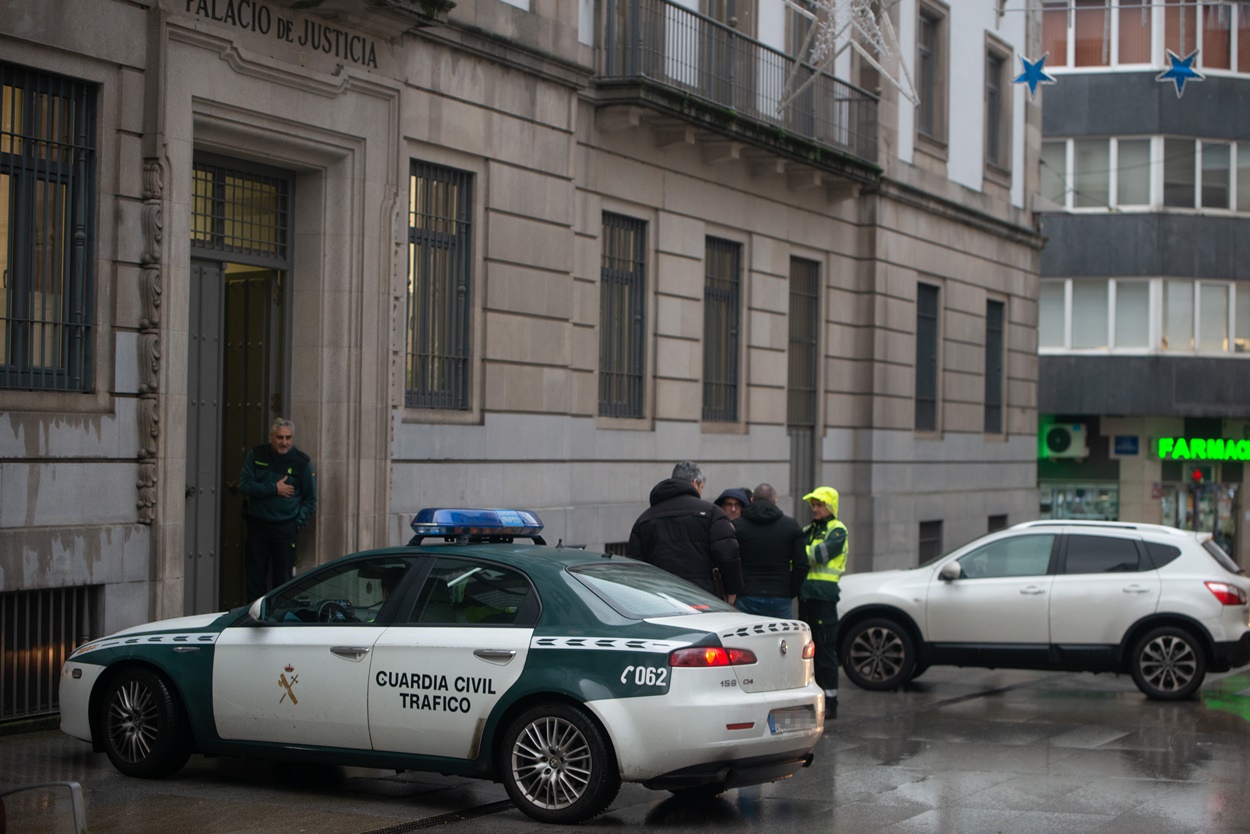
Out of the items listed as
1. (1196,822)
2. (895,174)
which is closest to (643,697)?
(1196,822)

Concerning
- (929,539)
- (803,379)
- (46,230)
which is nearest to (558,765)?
(46,230)

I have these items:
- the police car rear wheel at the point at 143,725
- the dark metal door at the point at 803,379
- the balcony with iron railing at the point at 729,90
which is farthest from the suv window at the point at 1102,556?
the police car rear wheel at the point at 143,725

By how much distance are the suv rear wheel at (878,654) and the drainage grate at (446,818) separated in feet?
22.2

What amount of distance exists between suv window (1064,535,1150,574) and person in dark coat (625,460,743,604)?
4282 mm

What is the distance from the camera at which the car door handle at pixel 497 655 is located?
8.60 m

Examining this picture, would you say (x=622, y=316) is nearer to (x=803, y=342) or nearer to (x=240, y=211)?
(x=803, y=342)

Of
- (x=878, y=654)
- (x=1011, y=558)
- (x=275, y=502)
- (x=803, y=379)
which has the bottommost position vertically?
(x=878, y=654)

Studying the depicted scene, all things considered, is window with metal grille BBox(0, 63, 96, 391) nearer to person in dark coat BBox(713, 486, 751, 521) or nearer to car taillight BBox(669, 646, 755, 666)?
person in dark coat BBox(713, 486, 751, 521)

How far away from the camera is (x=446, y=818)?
8.73 metres

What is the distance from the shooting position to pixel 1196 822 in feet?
29.5

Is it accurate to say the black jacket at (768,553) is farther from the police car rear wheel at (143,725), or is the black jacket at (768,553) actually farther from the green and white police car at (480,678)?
the police car rear wheel at (143,725)

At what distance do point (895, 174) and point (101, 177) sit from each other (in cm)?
1461

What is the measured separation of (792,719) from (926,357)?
17779 millimetres

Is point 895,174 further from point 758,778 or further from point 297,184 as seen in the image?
point 758,778
